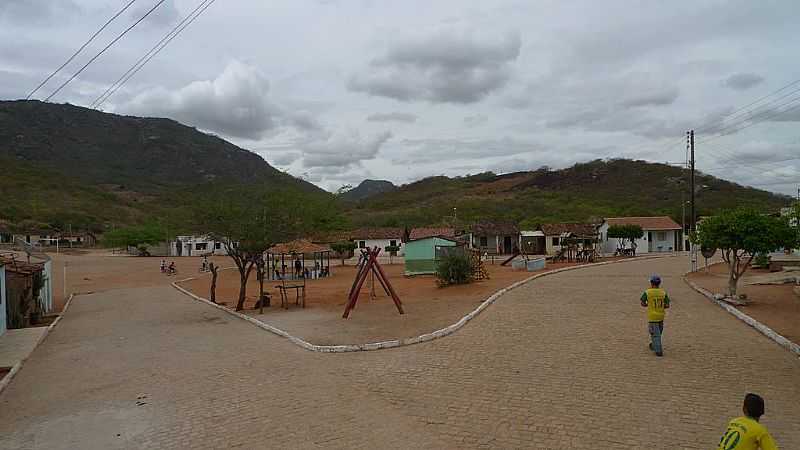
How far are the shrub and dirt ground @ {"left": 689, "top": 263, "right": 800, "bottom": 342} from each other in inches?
354

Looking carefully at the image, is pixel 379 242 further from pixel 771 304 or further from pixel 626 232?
pixel 771 304

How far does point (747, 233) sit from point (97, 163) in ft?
450

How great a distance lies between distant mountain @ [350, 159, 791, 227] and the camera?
81.6 m

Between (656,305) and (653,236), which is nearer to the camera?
(656,305)

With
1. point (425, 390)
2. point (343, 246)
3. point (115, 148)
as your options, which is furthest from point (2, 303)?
point (115, 148)

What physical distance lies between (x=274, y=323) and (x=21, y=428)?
8.57m

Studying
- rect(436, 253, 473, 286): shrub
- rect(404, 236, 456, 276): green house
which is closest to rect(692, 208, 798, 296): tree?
rect(436, 253, 473, 286): shrub

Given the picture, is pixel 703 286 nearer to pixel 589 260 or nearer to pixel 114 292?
→ pixel 589 260

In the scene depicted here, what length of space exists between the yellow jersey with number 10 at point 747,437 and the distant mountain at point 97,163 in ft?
221

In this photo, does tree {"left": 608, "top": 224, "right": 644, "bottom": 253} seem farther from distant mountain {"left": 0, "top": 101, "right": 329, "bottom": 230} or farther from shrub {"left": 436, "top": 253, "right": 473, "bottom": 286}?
distant mountain {"left": 0, "top": 101, "right": 329, "bottom": 230}

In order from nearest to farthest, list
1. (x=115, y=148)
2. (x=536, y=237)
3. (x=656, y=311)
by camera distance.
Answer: (x=656, y=311)
(x=536, y=237)
(x=115, y=148)

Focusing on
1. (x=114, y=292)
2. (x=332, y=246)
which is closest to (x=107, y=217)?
(x=332, y=246)

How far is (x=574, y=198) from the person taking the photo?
3866 inches

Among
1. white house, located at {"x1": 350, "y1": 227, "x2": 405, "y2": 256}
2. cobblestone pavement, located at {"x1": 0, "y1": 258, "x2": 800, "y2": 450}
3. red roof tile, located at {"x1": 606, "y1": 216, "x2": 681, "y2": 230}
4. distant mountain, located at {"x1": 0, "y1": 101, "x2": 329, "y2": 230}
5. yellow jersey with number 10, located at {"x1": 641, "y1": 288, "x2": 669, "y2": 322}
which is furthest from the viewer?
distant mountain, located at {"x1": 0, "y1": 101, "x2": 329, "y2": 230}
